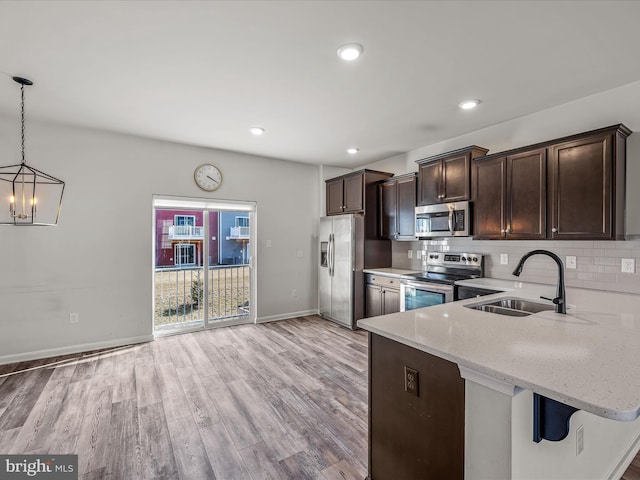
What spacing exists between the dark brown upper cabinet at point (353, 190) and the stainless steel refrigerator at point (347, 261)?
0.29 meters

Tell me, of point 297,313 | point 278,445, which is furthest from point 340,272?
point 278,445

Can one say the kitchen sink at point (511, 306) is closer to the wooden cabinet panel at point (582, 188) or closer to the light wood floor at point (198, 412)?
the wooden cabinet panel at point (582, 188)

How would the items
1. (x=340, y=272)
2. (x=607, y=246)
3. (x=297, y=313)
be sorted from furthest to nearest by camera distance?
(x=297, y=313) → (x=340, y=272) → (x=607, y=246)

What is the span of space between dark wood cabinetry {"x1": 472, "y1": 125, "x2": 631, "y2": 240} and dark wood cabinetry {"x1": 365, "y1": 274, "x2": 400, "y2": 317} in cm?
130

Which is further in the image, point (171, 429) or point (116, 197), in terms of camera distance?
point (116, 197)

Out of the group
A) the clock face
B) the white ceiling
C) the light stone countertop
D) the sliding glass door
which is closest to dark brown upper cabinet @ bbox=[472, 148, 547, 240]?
the white ceiling

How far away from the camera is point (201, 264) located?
464 cm

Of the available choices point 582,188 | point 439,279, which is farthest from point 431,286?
point 582,188

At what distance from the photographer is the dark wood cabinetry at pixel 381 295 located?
4250mm

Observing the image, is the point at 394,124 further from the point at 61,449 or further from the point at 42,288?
the point at 42,288

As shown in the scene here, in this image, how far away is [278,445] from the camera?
208 cm

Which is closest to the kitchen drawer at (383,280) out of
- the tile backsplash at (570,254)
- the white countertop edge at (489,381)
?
the tile backsplash at (570,254)

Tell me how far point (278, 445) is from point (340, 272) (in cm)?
300

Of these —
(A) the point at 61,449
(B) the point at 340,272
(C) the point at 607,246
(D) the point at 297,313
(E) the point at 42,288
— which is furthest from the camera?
(D) the point at 297,313
